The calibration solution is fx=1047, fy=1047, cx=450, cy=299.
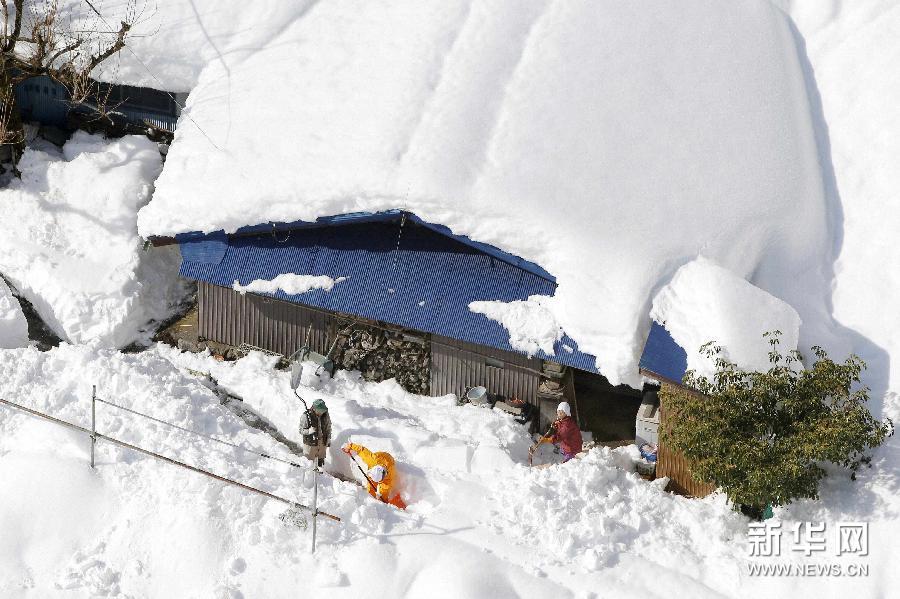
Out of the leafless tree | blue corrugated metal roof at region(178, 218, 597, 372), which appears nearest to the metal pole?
blue corrugated metal roof at region(178, 218, 597, 372)

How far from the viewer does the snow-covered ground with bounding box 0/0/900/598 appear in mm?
16047

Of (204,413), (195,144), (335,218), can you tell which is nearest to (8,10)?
(195,144)

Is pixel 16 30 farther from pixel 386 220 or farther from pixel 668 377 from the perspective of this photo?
pixel 668 377

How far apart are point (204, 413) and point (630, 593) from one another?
26.5ft

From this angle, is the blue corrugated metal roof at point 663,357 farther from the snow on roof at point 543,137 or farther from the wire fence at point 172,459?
the wire fence at point 172,459

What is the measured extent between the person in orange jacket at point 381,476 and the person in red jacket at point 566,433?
2936 mm

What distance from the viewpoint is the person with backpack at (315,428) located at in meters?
17.6

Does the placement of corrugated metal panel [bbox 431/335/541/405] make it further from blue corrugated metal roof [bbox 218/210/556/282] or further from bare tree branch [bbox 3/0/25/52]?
bare tree branch [bbox 3/0/25/52]

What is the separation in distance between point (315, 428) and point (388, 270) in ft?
12.8

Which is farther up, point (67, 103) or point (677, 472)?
point (67, 103)

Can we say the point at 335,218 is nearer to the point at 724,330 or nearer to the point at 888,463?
the point at 724,330

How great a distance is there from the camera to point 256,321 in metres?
21.8

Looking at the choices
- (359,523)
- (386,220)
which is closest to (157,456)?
(359,523)

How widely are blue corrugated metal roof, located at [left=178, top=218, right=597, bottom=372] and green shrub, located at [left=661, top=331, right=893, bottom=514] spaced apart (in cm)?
329
